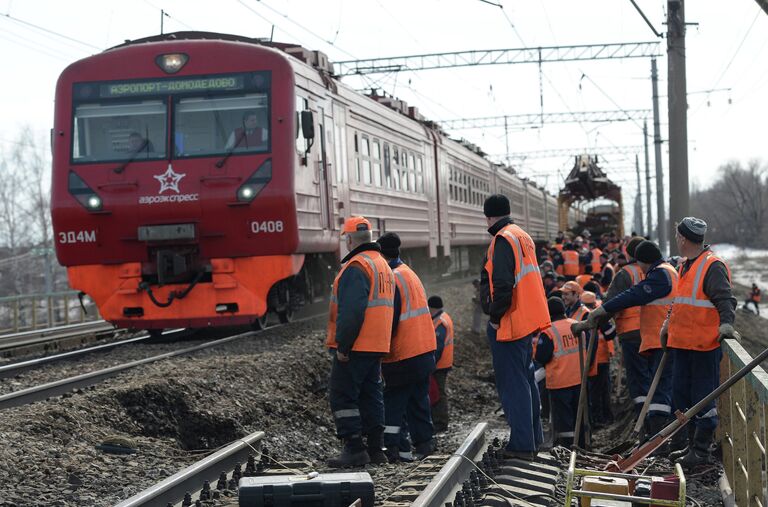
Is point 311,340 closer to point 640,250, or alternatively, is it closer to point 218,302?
point 218,302

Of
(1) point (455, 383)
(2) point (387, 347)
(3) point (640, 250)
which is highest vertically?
(3) point (640, 250)

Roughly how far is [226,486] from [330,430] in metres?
3.66

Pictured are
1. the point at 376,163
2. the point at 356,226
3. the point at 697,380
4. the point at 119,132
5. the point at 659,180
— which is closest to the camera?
the point at 697,380

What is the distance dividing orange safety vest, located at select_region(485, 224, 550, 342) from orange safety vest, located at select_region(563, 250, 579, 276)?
12.5 metres

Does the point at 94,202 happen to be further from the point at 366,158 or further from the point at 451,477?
the point at 451,477

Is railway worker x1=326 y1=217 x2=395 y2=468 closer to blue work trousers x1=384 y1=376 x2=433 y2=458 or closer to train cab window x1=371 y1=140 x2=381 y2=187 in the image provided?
blue work trousers x1=384 y1=376 x2=433 y2=458

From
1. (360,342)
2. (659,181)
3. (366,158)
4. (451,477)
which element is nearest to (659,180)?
(659,181)

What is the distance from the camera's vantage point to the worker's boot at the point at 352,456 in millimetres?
7242

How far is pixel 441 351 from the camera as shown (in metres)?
9.73

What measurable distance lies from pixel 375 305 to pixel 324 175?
6114 mm

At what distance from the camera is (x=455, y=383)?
13.7m

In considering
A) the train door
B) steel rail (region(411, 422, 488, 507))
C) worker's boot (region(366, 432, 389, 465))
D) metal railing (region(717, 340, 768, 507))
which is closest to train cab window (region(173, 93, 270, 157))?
the train door

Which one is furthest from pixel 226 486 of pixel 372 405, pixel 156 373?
pixel 156 373

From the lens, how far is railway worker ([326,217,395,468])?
7.23 m
